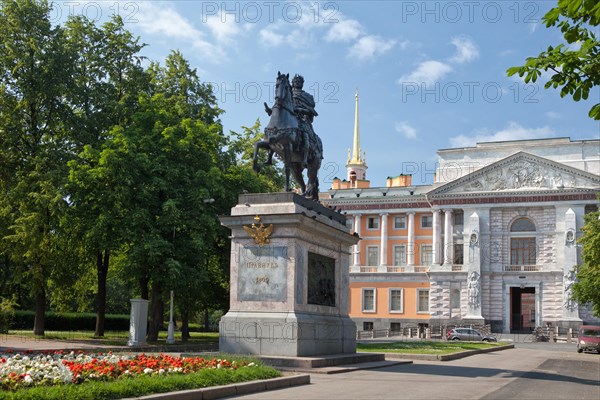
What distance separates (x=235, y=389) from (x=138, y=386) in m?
2.22

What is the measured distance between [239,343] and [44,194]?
772 inches

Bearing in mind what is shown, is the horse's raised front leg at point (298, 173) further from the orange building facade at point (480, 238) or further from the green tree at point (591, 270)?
the orange building facade at point (480, 238)

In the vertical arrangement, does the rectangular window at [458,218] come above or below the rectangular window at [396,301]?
above

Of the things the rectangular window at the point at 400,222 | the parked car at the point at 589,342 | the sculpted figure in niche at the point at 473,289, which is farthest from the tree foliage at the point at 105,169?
the rectangular window at the point at 400,222

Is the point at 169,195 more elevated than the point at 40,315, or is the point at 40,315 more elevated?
the point at 169,195

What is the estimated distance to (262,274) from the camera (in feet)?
61.1

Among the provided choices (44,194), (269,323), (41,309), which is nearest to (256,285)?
(269,323)

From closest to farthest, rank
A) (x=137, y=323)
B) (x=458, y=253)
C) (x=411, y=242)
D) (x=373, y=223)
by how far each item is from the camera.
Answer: (x=137, y=323)
(x=458, y=253)
(x=411, y=242)
(x=373, y=223)

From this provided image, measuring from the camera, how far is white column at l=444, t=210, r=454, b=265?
257 ft

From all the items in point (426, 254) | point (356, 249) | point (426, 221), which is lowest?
point (426, 254)

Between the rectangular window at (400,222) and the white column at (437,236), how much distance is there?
5.34 metres

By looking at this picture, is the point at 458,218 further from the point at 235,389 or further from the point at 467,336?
the point at 235,389

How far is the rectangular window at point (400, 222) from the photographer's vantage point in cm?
8411

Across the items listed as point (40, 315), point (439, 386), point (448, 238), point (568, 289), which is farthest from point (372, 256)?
point (439, 386)
